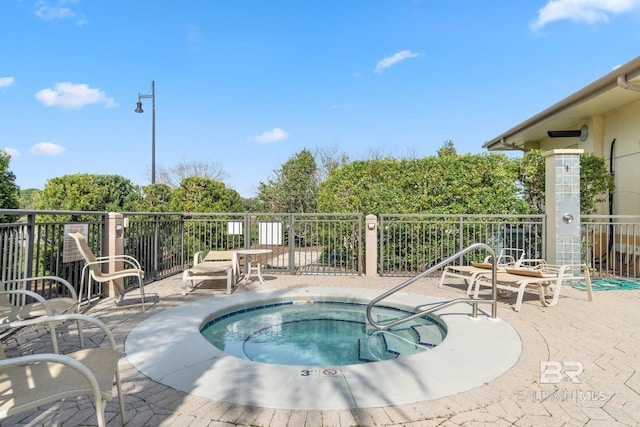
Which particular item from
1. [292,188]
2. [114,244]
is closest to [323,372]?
[114,244]

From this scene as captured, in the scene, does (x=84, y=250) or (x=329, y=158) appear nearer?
(x=84, y=250)

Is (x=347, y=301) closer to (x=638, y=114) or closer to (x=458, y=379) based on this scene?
(x=458, y=379)

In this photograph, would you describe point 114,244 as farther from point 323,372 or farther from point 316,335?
point 323,372

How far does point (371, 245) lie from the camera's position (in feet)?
24.1

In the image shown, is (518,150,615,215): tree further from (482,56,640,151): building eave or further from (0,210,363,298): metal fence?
(0,210,363,298): metal fence

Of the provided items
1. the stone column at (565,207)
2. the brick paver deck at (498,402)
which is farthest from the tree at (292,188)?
the brick paver deck at (498,402)

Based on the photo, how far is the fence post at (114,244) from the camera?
549 cm

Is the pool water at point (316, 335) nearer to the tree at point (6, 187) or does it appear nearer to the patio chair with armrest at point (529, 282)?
the patio chair with armrest at point (529, 282)

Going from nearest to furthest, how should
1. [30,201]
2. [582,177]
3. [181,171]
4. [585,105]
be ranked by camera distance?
1. [582,177]
2. [585,105]
3. [30,201]
4. [181,171]

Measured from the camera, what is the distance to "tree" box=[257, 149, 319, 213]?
14.9 m

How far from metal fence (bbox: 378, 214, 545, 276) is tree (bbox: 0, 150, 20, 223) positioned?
6.80m

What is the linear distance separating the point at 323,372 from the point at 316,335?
5.31 ft

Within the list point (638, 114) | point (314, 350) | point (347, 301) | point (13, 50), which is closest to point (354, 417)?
point (314, 350)

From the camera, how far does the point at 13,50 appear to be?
9680mm
